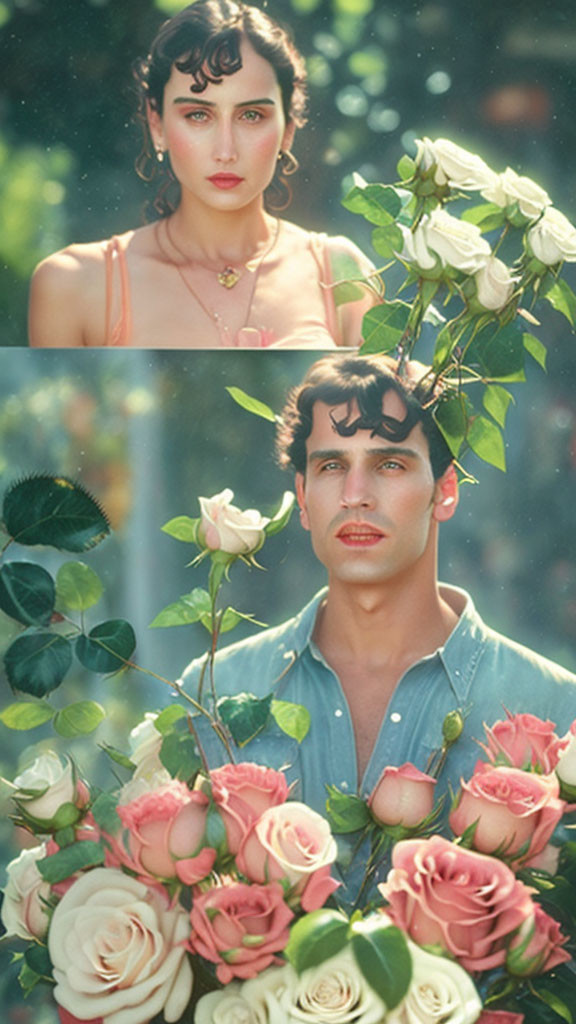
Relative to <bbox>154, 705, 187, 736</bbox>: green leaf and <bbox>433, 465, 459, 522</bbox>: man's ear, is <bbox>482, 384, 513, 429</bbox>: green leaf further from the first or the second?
<bbox>154, 705, 187, 736</bbox>: green leaf

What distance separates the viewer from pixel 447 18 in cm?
130

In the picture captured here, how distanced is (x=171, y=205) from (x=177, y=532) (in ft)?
1.14

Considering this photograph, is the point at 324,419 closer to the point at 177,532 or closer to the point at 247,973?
the point at 177,532

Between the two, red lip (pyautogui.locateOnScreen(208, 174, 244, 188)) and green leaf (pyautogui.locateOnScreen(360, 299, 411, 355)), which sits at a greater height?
red lip (pyautogui.locateOnScreen(208, 174, 244, 188))

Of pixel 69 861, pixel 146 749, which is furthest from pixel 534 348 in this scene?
pixel 69 861

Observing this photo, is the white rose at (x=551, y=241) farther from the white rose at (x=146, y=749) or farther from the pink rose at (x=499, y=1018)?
the pink rose at (x=499, y=1018)

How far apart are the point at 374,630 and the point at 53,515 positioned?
14.2 inches

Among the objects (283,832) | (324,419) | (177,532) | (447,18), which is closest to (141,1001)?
(283,832)

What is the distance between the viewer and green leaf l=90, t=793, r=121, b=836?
122cm

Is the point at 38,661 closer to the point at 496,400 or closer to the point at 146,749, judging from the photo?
the point at 146,749

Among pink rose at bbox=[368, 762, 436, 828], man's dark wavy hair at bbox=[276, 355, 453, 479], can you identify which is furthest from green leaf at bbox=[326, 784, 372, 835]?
man's dark wavy hair at bbox=[276, 355, 453, 479]

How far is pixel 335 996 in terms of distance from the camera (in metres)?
1.14

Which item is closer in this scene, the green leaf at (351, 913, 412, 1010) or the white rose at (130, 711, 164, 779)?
the green leaf at (351, 913, 412, 1010)

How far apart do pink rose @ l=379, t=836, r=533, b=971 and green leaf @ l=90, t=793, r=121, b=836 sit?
0.90 feet
